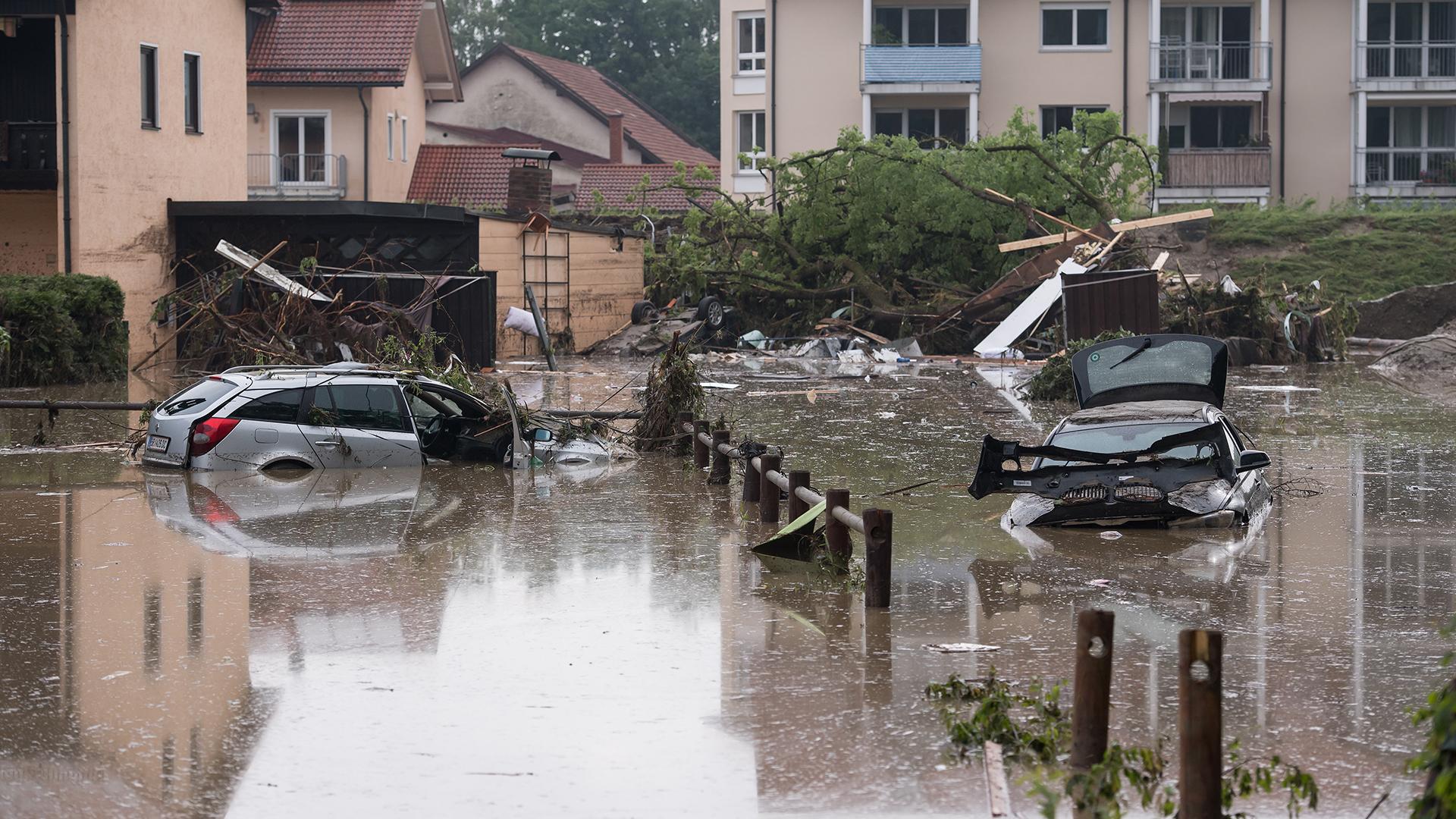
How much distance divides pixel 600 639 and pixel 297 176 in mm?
36024

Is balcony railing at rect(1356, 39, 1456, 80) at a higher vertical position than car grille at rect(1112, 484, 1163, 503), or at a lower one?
higher

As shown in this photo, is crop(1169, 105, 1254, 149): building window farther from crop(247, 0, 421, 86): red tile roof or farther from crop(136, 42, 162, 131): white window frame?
crop(136, 42, 162, 131): white window frame

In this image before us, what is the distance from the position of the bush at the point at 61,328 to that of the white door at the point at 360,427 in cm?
961

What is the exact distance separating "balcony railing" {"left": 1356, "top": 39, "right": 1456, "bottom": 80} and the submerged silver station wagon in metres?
38.2

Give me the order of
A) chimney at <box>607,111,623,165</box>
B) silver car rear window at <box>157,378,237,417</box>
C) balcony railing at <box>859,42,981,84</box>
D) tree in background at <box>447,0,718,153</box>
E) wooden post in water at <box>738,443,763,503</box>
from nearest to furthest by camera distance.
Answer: wooden post in water at <box>738,443,763,503</box>
silver car rear window at <box>157,378,237,417</box>
balcony railing at <box>859,42,981,84</box>
chimney at <box>607,111,623,165</box>
tree in background at <box>447,0,718,153</box>

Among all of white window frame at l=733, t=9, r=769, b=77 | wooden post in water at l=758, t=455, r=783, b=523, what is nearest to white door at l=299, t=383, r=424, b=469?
wooden post in water at l=758, t=455, r=783, b=523

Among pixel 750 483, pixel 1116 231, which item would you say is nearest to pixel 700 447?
pixel 750 483

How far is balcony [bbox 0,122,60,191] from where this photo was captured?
1115 inches

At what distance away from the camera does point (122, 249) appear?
29.4m

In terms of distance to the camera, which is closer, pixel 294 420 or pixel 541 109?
pixel 294 420

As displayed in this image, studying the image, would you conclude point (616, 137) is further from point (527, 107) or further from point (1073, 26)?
point (1073, 26)

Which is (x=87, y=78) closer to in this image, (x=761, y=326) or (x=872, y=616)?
(x=761, y=326)

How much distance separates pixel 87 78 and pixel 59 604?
21.1 m

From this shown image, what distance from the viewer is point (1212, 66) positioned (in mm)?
46969
